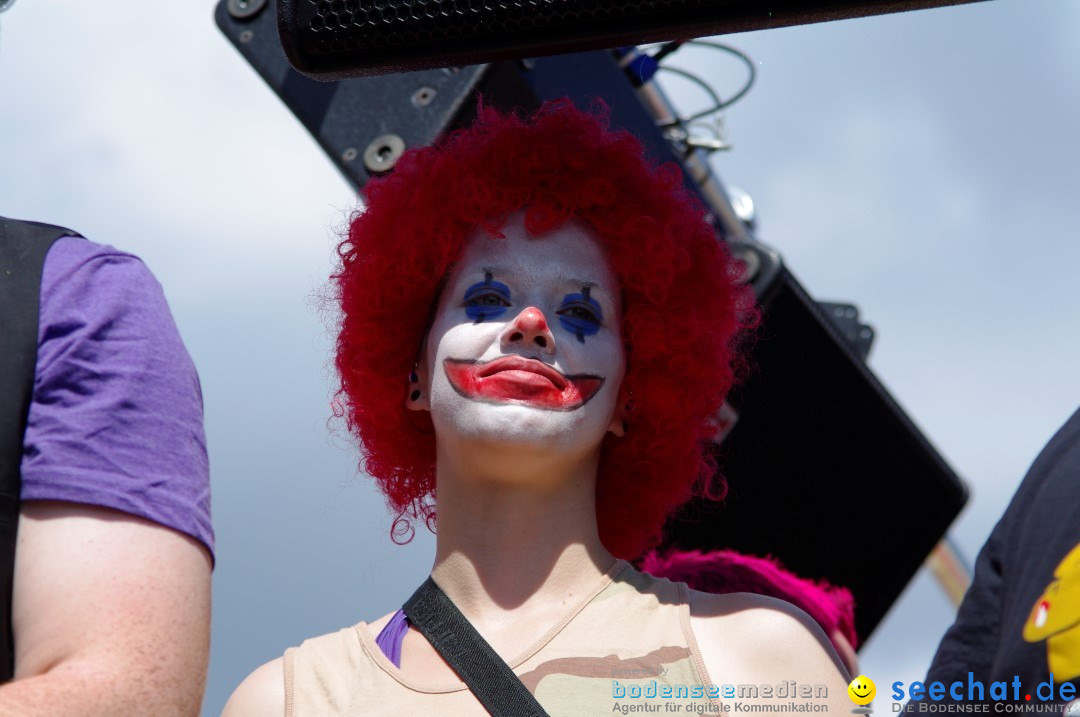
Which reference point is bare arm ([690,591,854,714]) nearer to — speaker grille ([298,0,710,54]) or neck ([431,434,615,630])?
neck ([431,434,615,630])

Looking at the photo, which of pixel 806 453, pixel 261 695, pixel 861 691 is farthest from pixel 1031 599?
pixel 806 453

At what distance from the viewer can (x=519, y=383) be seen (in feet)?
8.39

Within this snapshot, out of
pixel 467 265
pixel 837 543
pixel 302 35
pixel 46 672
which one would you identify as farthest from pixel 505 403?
pixel 837 543

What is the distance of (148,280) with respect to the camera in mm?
1931

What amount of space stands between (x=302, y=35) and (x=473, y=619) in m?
1.08

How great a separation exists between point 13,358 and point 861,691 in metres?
1.39

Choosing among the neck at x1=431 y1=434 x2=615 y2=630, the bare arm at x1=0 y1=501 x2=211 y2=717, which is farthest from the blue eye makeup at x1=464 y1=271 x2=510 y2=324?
the bare arm at x1=0 y1=501 x2=211 y2=717

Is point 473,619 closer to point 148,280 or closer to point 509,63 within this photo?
point 148,280

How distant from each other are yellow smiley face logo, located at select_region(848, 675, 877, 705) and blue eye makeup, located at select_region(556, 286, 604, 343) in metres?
0.77

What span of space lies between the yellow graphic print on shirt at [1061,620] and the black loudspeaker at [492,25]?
72cm

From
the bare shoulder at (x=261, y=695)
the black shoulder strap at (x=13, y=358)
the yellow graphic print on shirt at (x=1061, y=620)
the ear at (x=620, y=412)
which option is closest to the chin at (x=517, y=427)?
the ear at (x=620, y=412)

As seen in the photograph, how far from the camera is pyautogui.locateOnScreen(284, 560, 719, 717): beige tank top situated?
7.61 feet

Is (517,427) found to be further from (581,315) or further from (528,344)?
(581,315)

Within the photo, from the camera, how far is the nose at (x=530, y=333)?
261 cm
